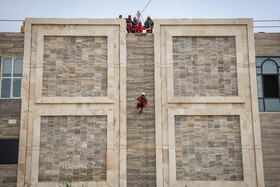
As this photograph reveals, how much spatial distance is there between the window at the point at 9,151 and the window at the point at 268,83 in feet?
53.8

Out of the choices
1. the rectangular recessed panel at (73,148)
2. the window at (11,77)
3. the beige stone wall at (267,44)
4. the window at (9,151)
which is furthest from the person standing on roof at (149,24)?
the window at (9,151)

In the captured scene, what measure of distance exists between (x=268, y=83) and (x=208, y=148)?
249 inches

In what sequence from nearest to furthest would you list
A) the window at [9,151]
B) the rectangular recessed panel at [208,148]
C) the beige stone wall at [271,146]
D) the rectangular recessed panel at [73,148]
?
the rectangular recessed panel at [73,148]
the rectangular recessed panel at [208,148]
the beige stone wall at [271,146]
the window at [9,151]

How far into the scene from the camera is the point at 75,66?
19.2 metres

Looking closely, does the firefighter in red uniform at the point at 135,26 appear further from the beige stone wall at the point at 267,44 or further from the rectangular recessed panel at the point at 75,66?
the beige stone wall at the point at 267,44

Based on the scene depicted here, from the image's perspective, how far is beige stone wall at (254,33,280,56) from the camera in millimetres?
20047

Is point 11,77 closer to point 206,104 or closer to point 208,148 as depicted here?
point 206,104

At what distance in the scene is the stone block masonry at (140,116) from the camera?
18.2 meters

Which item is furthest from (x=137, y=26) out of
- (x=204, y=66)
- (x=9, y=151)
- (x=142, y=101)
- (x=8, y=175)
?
(x=8, y=175)

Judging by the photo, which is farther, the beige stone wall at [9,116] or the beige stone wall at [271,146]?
the beige stone wall at [9,116]

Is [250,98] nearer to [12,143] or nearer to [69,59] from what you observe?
[69,59]

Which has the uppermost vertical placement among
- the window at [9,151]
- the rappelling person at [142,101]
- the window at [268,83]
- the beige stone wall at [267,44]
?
the beige stone wall at [267,44]

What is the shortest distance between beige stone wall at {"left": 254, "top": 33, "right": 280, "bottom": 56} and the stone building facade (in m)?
0.15

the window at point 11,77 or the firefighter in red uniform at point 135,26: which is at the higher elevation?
the firefighter in red uniform at point 135,26
